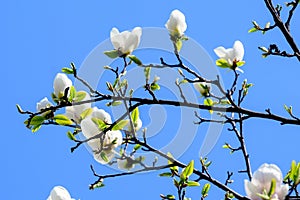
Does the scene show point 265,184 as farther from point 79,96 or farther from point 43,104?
point 43,104

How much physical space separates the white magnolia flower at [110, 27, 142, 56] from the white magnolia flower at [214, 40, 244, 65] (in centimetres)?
28

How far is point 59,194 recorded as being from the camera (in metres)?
1.42

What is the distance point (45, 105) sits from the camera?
1.49 metres

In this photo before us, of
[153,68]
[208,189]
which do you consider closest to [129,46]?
[153,68]

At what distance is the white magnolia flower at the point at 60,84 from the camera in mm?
1479

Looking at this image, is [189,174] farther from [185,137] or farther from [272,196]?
[272,196]

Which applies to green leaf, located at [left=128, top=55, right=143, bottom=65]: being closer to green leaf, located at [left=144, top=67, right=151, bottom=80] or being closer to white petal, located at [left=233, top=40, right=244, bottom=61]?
green leaf, located at [left=144, top=67, right=151, bottom=80]

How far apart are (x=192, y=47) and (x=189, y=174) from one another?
443mm

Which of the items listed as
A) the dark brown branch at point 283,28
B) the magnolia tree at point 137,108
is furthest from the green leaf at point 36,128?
the dark brown branch at point 283,28

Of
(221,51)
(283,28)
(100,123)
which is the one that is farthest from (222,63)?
(100,123)

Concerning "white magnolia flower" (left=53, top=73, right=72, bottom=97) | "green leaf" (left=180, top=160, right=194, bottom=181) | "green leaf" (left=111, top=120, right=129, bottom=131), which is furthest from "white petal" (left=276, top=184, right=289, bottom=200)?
"white magnolia flower" (left=53, top=73, right=72, bottom=97)

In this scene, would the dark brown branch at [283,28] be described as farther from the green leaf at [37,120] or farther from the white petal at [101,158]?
the green leaf at [37,120]

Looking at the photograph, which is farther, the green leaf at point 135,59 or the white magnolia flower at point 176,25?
the white magnolia flower at point 176,25

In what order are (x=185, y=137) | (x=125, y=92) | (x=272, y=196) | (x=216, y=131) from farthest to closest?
(x=216, y=131) < (x=185, y=137) < (x=125, y=92) < (x=272, y=196)
